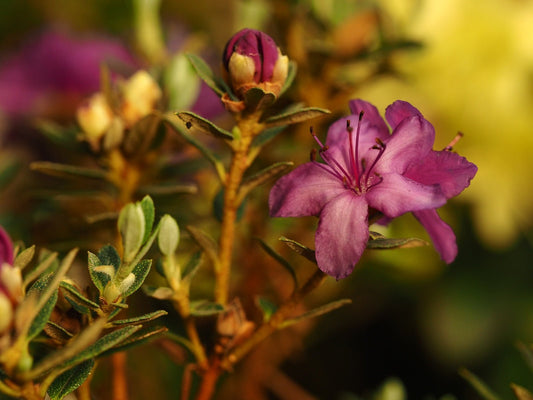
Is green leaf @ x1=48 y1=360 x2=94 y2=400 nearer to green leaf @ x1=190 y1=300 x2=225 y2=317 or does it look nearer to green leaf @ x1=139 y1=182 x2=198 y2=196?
green leaf @ x1=190 y1=300 x2=225 y2=317

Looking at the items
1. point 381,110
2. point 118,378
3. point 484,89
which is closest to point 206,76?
point 118,378

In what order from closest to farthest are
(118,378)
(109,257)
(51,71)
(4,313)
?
(4,313) < (109,257) < (118,378) < (51,71)

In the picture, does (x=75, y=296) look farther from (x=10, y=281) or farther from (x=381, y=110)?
(x=381, y=110)

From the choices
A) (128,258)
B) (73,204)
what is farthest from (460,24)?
(128,258)

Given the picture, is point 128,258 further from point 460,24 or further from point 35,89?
point 460,24

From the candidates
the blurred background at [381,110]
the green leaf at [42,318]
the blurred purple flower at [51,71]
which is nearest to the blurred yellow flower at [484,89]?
the blurred background at [381,110]

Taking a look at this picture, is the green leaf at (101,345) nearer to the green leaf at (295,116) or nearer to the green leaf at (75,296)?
the green leaf at (75,296)
